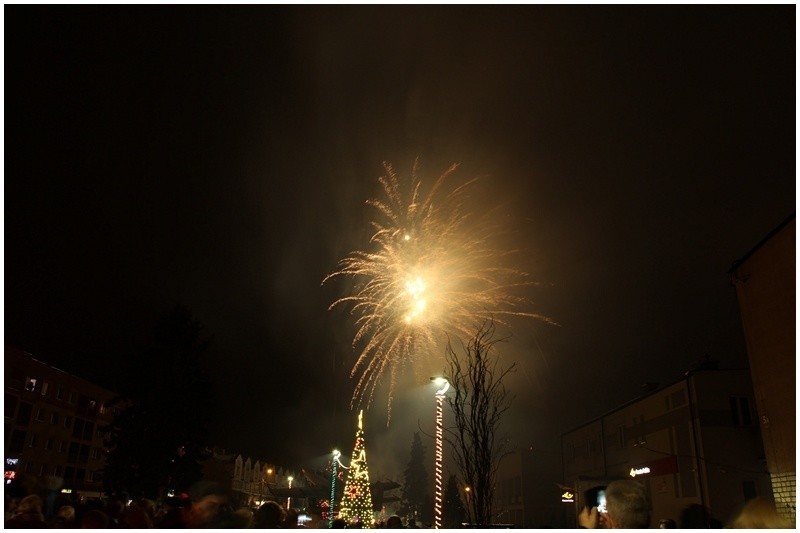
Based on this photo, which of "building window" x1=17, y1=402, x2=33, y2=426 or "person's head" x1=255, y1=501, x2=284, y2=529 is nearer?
"person's head" x1=255, y1=501, x2=284, y2=529

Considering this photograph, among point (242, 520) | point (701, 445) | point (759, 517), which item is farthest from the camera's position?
point (701, 445)

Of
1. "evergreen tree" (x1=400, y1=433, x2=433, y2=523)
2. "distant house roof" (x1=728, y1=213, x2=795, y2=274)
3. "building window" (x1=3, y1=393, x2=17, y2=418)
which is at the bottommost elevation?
"evergreen tree" (x1=400, y1=433, x2=433, y2=523)

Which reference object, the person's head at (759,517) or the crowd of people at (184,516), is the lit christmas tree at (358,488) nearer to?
the crowd of people at (184,516)

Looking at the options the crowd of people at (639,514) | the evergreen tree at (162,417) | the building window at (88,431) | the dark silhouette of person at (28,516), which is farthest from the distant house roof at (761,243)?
the building window at (88,431)

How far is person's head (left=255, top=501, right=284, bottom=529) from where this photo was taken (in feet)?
22.1

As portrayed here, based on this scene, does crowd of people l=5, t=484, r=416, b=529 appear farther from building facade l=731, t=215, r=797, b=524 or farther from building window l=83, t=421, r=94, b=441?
building window l=83, t=421, r=94, b=441

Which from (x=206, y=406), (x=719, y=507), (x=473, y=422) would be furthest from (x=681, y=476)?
(x=206, y=406)

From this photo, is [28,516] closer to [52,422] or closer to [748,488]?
[748,488]

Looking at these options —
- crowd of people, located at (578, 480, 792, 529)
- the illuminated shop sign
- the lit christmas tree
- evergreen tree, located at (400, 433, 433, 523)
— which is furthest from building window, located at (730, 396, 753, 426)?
evergreen tree, located at (400, 433, 433, 523)

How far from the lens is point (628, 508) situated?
16.0ft

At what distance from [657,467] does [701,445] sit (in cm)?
546

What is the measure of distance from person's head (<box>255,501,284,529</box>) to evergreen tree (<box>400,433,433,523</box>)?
413 ft

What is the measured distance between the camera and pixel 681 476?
34.8 meters

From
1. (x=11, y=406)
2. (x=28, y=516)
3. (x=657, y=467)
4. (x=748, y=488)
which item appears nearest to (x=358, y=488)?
(x=657, y=467)
